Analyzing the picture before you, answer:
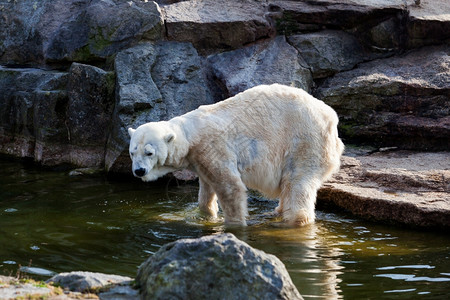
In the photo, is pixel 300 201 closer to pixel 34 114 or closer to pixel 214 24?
pixel 214 24

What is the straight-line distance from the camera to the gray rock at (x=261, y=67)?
10969mm

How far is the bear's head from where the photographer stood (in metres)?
6.96

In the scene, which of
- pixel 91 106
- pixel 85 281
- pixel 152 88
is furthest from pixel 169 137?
pixel 91 106

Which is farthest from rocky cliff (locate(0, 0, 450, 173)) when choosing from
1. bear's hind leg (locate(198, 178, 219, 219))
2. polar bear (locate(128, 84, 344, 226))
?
polar bear (locate(128, 84, 344, 226))

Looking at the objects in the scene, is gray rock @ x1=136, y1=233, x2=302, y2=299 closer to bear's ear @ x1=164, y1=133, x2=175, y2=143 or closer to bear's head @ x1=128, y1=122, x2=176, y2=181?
bear's head @ x1=128, y1=122, x2=176, y2=181

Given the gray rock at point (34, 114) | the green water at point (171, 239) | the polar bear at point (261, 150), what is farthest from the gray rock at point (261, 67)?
the polar bear at point (261, 150)

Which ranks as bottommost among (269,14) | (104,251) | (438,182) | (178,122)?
(104,251)

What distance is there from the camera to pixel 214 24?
11.5m

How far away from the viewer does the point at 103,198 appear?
29.9 feet

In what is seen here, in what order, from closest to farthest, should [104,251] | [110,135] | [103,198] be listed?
[104,251] < [103,198] < [110,135]

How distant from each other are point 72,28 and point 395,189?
21.7ft

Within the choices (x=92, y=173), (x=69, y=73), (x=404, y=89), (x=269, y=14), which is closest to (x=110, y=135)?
(x=92, y=173)

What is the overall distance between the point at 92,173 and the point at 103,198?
1442 millimetres

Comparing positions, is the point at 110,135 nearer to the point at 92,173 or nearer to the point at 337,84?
the point at 92,173
